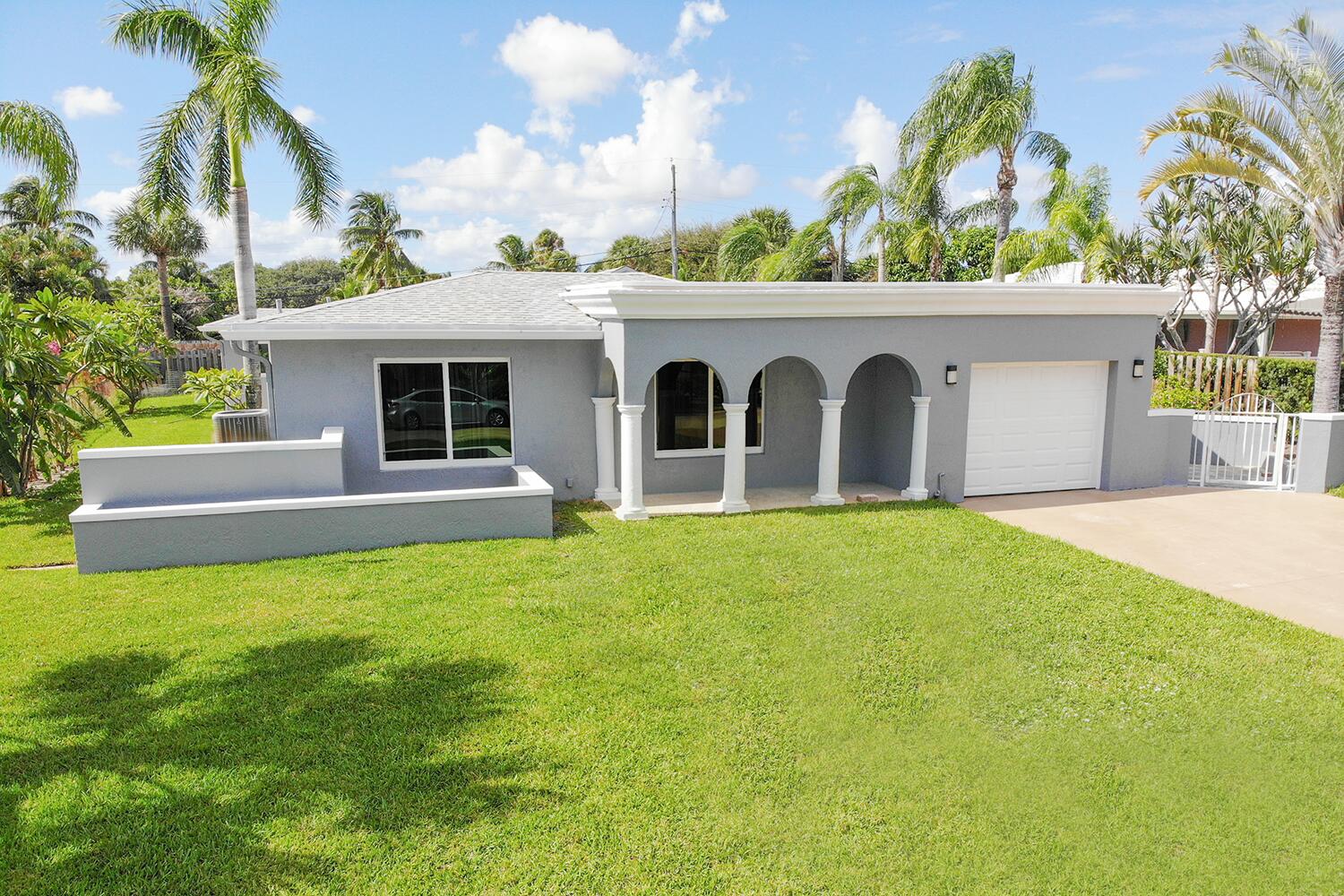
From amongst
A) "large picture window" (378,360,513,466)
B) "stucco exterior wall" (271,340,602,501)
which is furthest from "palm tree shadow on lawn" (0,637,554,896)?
"large picture window" (378,360,513,466)

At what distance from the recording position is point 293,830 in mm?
4727

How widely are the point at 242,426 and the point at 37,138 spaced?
514cm

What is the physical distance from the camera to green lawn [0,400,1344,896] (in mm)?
4523

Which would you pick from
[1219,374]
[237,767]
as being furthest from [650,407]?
[1219,374]

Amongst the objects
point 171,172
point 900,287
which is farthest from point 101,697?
point 171,172

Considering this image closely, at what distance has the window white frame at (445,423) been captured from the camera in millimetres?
12016

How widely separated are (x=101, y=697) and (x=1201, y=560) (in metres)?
11.3

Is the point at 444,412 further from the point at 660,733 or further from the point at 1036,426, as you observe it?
the point at 1036,426

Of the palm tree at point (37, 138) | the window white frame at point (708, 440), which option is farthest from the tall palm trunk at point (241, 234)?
the window white frame at point (708, 440)

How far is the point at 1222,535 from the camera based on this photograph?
10.9m

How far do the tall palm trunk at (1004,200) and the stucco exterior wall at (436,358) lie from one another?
1661 centimetres

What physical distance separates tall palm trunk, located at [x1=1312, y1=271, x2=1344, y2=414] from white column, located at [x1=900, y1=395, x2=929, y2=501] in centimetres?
768

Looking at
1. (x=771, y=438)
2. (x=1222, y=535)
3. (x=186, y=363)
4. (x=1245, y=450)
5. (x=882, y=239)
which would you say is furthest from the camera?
(x=186, y=363)

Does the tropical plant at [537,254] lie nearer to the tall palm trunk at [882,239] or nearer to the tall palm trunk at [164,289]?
the tall palm trunk at [164,289]
